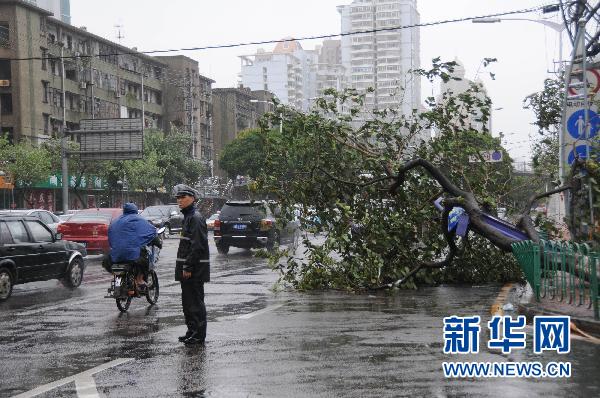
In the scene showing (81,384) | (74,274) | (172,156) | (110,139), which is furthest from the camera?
(172,156)

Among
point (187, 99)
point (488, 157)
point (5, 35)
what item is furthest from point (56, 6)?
point (488, 157)

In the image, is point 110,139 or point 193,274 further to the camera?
point 110,139

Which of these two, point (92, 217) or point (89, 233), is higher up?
point (92, 217)

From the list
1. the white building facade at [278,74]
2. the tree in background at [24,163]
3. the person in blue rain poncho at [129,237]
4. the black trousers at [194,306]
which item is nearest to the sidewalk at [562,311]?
the black trousers at [194,306]

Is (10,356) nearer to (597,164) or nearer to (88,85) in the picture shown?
(597,164)

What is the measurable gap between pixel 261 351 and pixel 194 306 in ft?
4.11

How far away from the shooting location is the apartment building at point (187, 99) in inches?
3479

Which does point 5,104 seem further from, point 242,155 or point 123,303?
point 123,303

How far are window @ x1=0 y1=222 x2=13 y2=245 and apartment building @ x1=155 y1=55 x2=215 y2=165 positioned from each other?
237 feet

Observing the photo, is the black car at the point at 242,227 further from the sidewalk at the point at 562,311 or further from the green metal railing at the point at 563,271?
the green metal railing at the point at 563,271

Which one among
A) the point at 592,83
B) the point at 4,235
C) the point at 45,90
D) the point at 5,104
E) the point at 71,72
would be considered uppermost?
the point at 71,72

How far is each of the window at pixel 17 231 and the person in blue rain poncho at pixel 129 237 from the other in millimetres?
3489

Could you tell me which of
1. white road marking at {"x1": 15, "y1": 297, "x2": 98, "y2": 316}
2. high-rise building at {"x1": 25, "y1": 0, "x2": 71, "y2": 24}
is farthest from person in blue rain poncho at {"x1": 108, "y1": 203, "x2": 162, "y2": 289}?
high-rise building at {"x1": 25, "y1": 0, "x2": 71, "y2": 24}

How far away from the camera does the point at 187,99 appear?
89.1m
